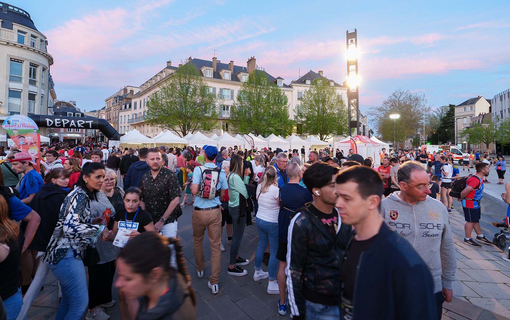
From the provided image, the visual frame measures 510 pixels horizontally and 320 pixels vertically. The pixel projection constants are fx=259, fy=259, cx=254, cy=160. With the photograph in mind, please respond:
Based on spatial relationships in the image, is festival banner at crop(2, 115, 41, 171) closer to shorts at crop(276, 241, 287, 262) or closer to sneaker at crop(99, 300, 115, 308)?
sneaker at crop(99, 300, 115, 308)

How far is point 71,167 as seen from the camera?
5.11 m

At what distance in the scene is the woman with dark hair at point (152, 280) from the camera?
3.97ft

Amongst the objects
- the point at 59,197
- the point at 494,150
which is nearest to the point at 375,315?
the point at 59,197

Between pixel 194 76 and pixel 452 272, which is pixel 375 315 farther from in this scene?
pixel 194 76

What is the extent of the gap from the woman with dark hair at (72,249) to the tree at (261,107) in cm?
3570

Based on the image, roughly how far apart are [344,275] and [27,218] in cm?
312

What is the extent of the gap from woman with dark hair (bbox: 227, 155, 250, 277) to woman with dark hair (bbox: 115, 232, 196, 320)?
3.17 metres

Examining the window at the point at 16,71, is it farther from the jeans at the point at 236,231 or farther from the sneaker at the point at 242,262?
the sneaker at the point at 242,262

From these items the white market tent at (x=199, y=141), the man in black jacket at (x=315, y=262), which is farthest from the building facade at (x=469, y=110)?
the man in black jacket at (x=315, y=262)

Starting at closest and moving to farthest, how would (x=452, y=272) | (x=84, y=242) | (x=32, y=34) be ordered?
(x=452, y=272), (x=84, y=242), (x=32, y=34)

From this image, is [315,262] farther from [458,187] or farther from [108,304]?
[458,187]

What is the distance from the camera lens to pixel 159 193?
12.0 ft

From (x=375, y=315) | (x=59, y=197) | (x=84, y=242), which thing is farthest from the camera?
(x=59, y=197)

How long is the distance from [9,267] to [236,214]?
2943 mm
